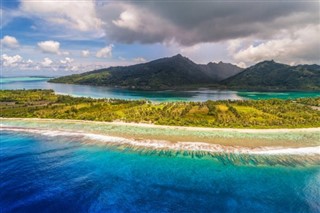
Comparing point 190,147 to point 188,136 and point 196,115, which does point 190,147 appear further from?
point 196,115

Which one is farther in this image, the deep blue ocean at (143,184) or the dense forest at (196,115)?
the dense forest at (196,115)

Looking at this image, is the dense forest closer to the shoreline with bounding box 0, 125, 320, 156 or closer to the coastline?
the coastline

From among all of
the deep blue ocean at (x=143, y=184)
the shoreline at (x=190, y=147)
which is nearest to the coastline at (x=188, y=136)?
the shoreline at (x=190, y=147)

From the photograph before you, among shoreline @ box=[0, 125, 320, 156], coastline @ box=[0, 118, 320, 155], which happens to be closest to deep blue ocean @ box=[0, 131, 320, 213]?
shoreline @ box=[0, 125, 320, 156]

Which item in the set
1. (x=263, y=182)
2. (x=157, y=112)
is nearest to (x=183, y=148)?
(x=263, y=182)

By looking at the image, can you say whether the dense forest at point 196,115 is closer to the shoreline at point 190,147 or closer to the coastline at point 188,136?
the coastline at point 188,136

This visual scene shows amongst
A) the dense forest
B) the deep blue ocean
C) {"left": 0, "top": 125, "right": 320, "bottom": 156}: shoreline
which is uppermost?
the dense forest
